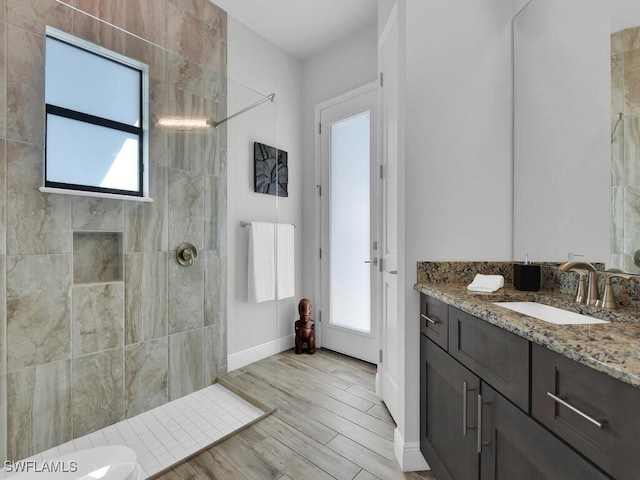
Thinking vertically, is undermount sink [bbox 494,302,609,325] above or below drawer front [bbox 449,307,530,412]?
above

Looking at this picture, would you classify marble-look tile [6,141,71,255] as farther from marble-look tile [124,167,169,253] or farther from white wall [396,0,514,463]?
white wall [396,0,514,463]

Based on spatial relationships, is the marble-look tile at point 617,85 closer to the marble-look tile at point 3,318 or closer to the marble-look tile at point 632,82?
the marble-look tile at point 632,82

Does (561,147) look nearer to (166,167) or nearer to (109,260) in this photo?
(166,167)

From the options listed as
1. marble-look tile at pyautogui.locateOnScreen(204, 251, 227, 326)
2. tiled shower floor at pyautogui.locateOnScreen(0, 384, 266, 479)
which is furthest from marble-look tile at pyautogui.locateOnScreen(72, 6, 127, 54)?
tiled shower floor at pyautogui.locateOnScreen(0, 384, 266, 479)

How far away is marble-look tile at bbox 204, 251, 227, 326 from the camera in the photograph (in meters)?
2.15

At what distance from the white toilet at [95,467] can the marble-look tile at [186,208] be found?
44.8 inches

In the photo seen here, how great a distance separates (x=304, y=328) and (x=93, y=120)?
216 centimetres

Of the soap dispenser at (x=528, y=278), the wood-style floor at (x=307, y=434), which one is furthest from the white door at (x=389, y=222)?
the soap dispenser at (x=528, y=278)

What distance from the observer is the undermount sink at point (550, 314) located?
1030mm

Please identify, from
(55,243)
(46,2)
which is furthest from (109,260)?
(46,2)

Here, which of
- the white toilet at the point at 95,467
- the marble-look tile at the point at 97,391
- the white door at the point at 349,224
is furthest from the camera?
the white door at the point at 349,224

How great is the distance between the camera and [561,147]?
1336mm

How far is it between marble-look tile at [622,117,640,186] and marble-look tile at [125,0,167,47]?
253 cm

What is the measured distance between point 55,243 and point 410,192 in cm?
178
